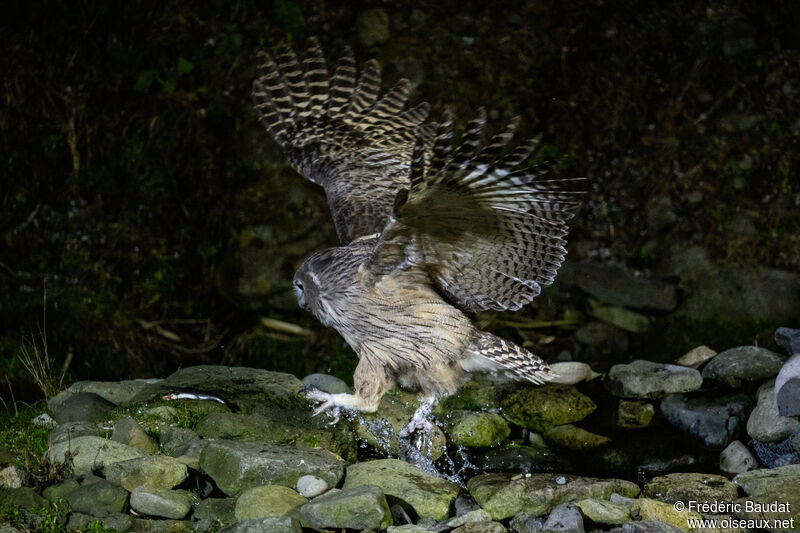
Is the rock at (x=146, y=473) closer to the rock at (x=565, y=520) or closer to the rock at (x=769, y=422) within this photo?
the rock at (x=565, y=520)

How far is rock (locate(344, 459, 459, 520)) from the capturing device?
407 centimetres

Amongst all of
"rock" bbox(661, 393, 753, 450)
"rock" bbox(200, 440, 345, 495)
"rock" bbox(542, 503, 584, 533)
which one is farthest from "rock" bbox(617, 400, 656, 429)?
"rock" bbox(200, 440, 345, 495)

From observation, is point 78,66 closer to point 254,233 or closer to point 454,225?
point 254,233

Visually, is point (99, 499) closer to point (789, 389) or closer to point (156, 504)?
point (156, 504)

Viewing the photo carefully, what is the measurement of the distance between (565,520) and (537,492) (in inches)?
14.3

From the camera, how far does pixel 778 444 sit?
4863 millimetres

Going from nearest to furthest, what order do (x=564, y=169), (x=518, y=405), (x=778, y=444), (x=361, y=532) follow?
(x=361, y=532) → (x=778, y=444) → (x=518, y=405) → (x=564, y=169)

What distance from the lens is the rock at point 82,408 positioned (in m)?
4.88

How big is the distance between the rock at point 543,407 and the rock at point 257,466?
1.50 meters

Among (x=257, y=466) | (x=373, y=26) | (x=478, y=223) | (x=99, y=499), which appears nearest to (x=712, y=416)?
(x=478, y=223)

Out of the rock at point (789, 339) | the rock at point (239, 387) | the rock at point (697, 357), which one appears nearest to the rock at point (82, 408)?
the rock at point (239, 387)

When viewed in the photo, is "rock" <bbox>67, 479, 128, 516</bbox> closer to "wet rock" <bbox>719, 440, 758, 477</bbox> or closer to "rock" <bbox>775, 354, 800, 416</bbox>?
"wet rock" <bbox>719, 440, 758, 477</bbox>

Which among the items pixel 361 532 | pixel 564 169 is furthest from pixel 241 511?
pixel 564 169

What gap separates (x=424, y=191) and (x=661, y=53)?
212 inches
